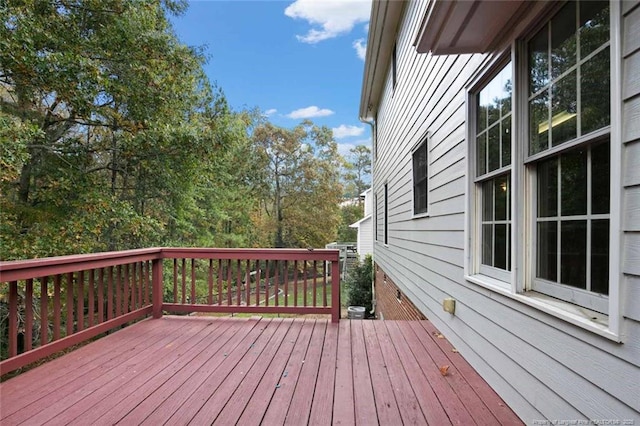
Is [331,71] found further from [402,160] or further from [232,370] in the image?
[232,370]

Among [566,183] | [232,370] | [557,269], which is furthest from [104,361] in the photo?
[566,183]

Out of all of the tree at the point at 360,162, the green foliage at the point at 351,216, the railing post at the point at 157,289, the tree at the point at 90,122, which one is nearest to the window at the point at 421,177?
the railing post at the point at 157,289

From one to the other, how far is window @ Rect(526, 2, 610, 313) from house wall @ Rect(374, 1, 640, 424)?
0.52 ft

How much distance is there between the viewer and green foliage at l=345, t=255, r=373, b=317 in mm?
10164

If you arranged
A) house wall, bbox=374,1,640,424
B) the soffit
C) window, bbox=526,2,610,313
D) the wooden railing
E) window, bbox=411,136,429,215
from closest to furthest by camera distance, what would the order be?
house wall, bbox=374,1,640,424 < window, bbox=526,2,610,313 < the soffit < the wooden railing < window, bbox=411,136,429,215

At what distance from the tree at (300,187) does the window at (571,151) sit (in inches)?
668

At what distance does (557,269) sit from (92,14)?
326 inches

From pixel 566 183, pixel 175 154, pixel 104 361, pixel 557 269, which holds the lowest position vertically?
pixel 104 361

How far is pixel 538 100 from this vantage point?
1.79 metres

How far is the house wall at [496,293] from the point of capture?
45.7 inches

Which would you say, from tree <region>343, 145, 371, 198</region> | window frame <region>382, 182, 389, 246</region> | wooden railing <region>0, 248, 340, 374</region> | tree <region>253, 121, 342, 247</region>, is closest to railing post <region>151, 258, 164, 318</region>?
wooden railing <region>0, 248, 340, 374</region>

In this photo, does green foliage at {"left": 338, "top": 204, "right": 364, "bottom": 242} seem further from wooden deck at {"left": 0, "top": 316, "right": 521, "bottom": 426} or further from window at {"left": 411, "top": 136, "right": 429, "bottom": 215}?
wooden deck at {"left": 0, "top": 316, "right": 521, "bottom": 426}

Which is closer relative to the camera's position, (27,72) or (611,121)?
(611,121)

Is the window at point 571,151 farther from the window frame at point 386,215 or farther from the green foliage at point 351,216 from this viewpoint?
the green foliage at point 351,216
